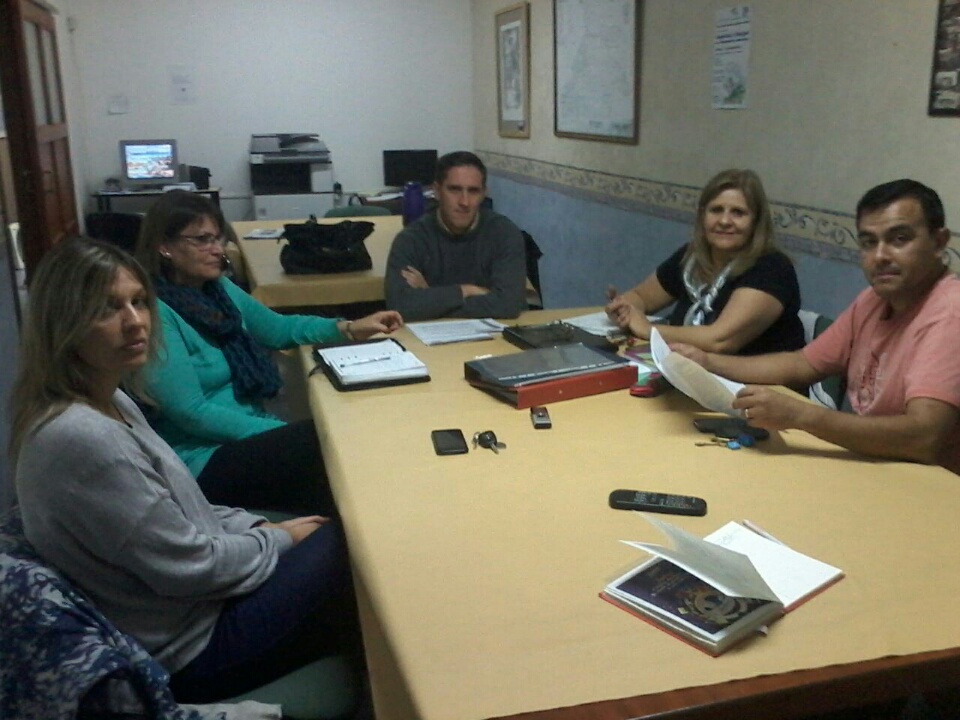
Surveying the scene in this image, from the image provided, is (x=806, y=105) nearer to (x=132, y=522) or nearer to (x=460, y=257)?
(x=460, y=257)

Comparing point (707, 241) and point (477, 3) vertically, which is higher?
point (477, 3)

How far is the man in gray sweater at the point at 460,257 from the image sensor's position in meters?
2.75

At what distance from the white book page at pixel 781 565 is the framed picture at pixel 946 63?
59.6 inches

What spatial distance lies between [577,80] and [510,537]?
3.75 m

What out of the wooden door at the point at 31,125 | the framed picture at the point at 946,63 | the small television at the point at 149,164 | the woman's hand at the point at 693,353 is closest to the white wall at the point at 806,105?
the framed picture at the point at 946,63

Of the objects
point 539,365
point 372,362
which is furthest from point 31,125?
point 539,365

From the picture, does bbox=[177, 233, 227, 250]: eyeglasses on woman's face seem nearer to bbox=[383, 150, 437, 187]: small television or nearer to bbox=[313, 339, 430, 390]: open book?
bbox=[313, 339, 430, 390]: open book

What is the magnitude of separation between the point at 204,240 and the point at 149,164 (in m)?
4.61

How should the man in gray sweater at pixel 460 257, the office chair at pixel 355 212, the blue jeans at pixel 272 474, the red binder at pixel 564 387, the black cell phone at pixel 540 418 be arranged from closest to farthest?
the black cell phone at pixel 540 418
the red binder at pixel 564 387
the blue jeans at pixel 272 474
the man in gray sweater at pixel 460 257
the office chair at pixel 355 212

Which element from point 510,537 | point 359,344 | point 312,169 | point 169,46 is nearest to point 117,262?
point 510,537

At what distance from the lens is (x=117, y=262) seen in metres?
1.37

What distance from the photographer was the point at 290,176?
20.9 feet

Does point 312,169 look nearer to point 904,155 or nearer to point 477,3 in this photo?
point 477,3

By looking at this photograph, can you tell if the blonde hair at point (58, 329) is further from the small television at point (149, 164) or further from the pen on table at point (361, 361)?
the small television at point (149, 164)
